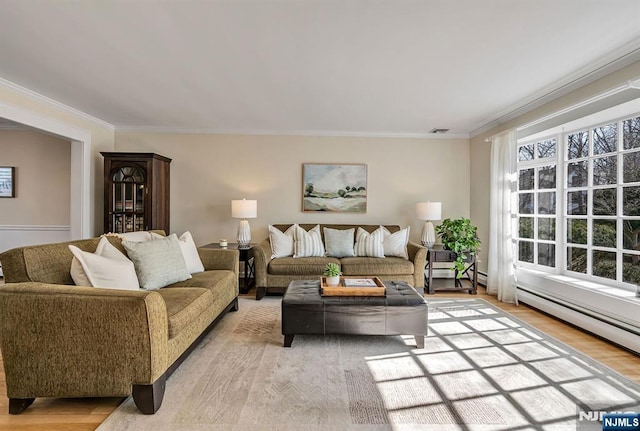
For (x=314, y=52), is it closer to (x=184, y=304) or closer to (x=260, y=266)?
(x=184, y=304)

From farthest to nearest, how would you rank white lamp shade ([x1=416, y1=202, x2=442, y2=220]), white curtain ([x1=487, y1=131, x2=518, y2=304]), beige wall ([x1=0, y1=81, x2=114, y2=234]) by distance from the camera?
white lamp shade ([x1=416, y1=202, x2=442, y2=220]) < white curtain ([x1=487, y1=131, x2=518, y2=304]) < beige wall ([x1=0, y1=81, x2=114, y2=234])

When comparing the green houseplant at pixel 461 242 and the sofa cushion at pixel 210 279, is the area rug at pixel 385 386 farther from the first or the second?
the green houseplant at pixel 461 242

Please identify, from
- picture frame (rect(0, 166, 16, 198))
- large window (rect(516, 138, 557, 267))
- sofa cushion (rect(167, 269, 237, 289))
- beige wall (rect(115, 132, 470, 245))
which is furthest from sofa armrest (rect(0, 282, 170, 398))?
picture frame (rect(0, 166, 16, 198))

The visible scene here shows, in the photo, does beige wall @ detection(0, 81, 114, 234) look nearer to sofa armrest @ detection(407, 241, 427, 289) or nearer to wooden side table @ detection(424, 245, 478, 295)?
sofa armrest @ detection(407, 241, 427, 289)

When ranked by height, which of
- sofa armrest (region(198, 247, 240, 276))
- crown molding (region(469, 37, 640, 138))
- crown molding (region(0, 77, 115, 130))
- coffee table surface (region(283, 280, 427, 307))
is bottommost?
coffee table surface (region(283, 280, 427, 307))

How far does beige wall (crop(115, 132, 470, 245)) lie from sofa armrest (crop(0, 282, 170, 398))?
3.49m

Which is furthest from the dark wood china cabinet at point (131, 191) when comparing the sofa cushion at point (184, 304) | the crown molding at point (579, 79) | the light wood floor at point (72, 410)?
the crown molding at point (579, 79)

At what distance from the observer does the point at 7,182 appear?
5121 millimetres

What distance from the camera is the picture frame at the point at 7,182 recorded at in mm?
5113

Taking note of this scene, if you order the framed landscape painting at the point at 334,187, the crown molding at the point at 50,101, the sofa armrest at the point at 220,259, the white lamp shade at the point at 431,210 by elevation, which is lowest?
the sofa armrest at the point at 220,259

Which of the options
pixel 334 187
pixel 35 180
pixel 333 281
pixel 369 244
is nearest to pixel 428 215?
pixel 369 244

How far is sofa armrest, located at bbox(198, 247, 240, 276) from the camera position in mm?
3561

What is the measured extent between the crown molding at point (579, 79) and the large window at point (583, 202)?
1.60ft

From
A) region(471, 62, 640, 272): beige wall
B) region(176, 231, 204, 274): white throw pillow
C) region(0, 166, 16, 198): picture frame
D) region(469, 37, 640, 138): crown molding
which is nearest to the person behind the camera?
region(469, 37, 640, 138): crown molding
